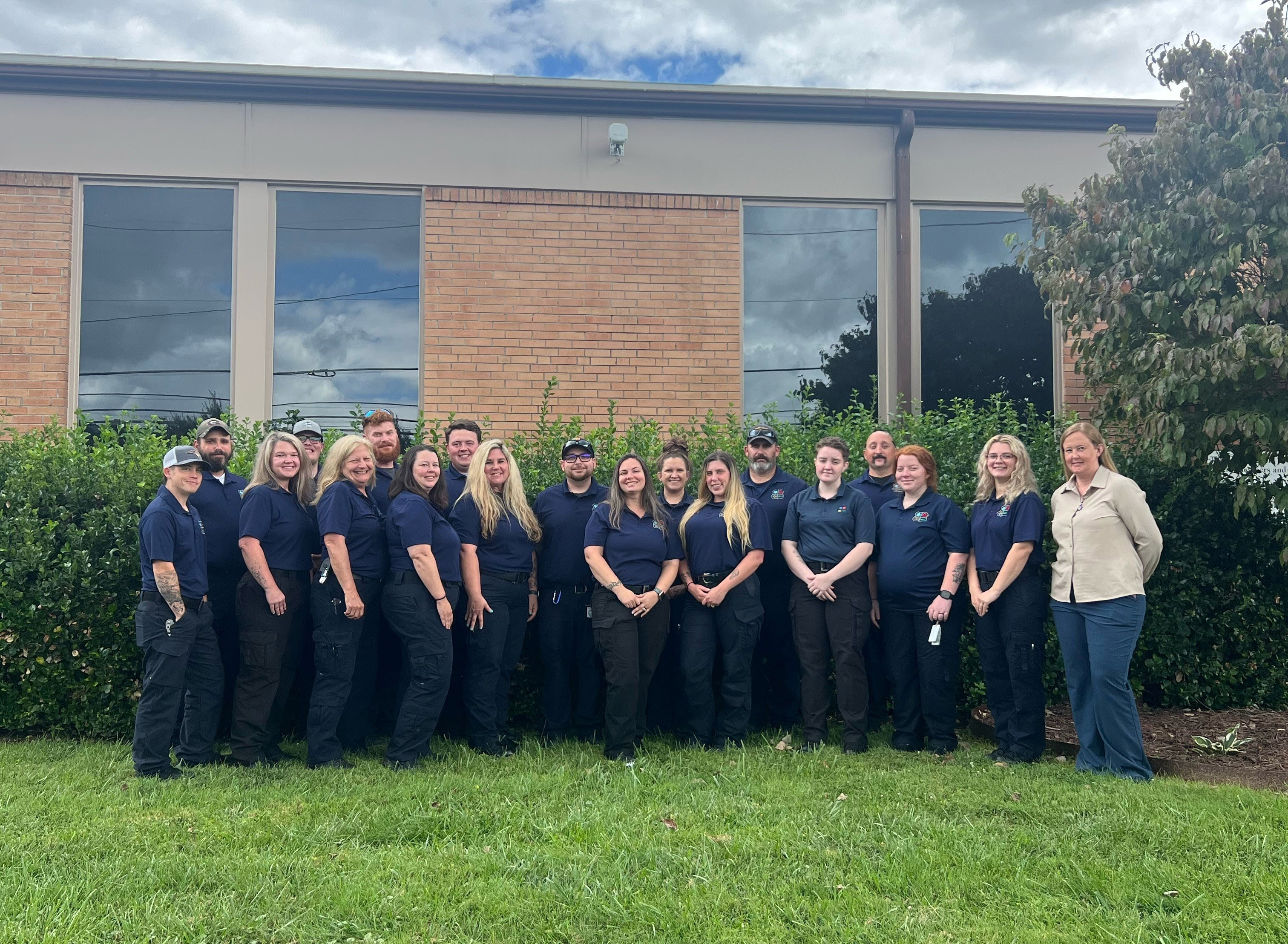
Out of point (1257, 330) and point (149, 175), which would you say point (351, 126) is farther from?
point (1257, 330)

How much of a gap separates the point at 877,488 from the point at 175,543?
423cm

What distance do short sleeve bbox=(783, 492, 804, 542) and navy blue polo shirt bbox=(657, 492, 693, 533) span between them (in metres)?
0.62

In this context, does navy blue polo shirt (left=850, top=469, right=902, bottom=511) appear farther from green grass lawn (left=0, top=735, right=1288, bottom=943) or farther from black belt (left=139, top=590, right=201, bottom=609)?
black belt (left=139, top=590, right=201, bottom=609)

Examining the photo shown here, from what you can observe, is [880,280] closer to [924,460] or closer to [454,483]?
[924,460]

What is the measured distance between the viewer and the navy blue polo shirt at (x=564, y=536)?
20.4 feet

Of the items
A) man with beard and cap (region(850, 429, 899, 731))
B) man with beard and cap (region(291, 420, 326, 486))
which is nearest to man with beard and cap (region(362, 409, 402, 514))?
man with beard and cap (region(291, 420, 326, 486))

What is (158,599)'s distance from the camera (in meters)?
5.26

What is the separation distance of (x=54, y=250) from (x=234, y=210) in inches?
63.9

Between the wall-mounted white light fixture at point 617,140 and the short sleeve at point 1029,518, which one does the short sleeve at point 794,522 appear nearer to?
the short sleeve at point 1029,518

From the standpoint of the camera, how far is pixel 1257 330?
5.80 m

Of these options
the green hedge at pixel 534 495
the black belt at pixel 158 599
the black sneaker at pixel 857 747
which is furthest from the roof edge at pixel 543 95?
the black sneaker at pixel 857 747

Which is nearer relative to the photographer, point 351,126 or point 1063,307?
point 1063,307

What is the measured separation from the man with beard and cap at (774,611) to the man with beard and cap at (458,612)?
1795 mm

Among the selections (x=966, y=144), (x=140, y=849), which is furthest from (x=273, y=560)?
(x=966, y=144)
